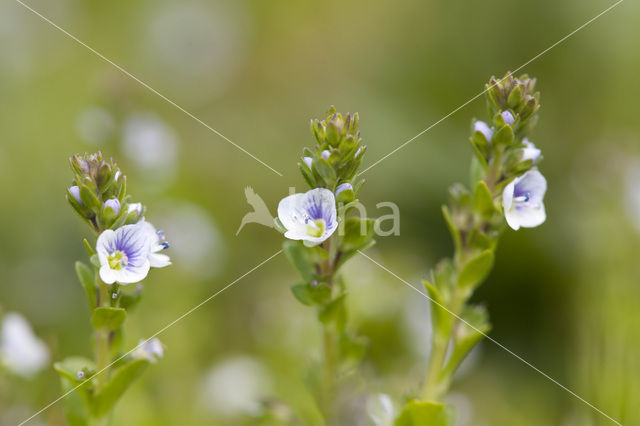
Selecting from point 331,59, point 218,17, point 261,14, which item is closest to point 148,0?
point 218,17

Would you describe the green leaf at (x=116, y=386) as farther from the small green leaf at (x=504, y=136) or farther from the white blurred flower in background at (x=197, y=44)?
the white blurred flower in background at (x=197, y=44)

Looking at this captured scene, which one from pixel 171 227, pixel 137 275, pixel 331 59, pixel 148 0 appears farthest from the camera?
pixel 148 0

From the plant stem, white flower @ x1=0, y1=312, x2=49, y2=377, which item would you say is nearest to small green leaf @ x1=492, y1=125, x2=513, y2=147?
the plant stem

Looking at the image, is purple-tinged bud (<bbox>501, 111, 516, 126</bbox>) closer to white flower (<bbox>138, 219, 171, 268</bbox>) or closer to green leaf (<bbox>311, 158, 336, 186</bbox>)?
green leaf (<bbox>311, 158, 336, 186</bbox>)

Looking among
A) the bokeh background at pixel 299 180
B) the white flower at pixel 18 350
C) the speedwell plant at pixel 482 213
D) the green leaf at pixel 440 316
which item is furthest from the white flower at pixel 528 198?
the white flower at pixel 18 350

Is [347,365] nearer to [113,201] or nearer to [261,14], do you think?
[113,201]

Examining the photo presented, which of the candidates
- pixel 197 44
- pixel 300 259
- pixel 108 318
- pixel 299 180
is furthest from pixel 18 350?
pixel 197 44

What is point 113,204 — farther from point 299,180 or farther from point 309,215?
point 299,180
